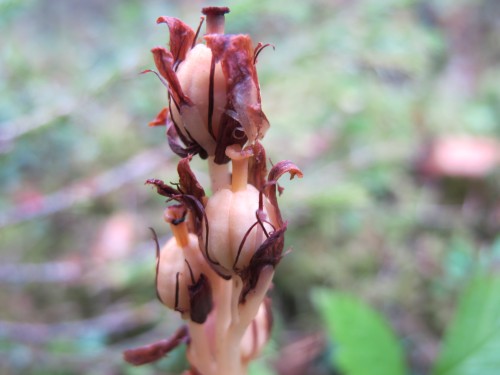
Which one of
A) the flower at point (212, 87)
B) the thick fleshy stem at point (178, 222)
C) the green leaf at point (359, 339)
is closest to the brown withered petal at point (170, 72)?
the flower at point (212, 87)

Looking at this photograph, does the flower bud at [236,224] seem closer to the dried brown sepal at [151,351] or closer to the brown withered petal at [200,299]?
the brown withered petal at [200,299]

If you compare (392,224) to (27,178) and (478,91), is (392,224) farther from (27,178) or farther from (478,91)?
(478,91)

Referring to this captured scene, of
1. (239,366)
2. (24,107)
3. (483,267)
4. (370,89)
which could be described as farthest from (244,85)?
(370,89)

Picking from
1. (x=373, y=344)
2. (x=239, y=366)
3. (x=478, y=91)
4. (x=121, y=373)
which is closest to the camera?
(x=239, y=366)

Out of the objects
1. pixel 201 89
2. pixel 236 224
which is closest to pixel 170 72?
pixel 201 89

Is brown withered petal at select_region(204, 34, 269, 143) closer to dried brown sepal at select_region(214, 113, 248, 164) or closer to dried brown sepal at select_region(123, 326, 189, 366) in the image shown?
dried brown sepal at select_region(214, 113, 248, 164)
